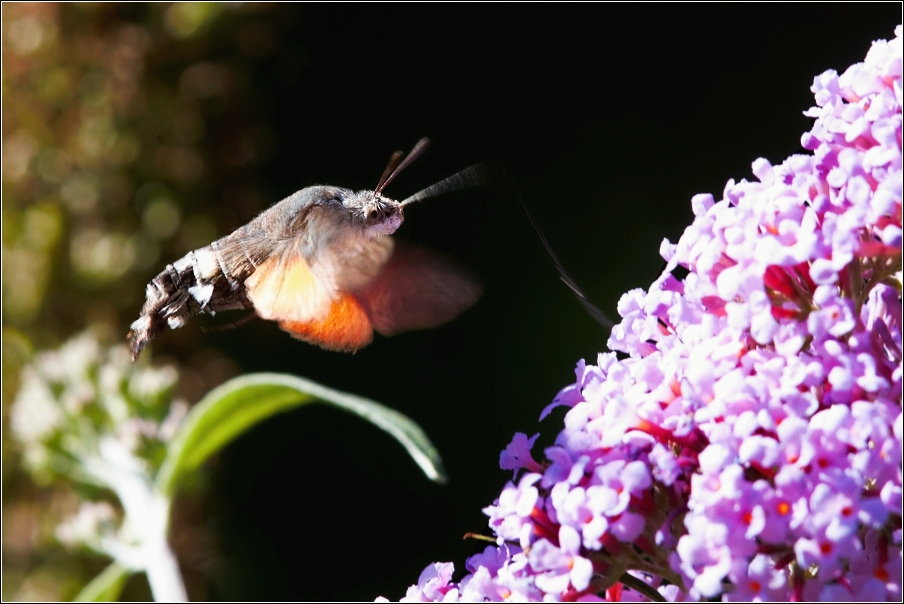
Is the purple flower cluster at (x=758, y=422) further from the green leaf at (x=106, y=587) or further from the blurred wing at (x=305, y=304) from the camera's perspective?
the green leaf at (x=106, y=587)

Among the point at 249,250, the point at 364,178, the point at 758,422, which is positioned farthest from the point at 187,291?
the point at 364,178

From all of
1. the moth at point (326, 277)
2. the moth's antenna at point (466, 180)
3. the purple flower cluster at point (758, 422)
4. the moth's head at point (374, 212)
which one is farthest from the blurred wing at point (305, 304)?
the purple flower cluster at point (758, 422)

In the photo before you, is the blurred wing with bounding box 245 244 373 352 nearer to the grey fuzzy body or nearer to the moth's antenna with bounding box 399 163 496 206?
the grey fuzzy body

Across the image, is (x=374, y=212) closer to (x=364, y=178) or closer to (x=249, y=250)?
(x=249, y=250)

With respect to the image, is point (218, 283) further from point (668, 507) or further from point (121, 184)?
point (121, 184)

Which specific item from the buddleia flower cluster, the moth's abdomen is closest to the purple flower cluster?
the moth's abdomen
